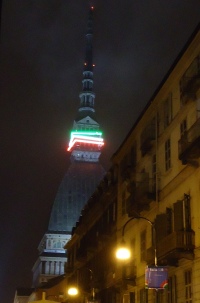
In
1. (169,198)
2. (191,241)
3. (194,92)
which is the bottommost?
(191,241)

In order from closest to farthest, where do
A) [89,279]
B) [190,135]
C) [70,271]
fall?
[190,135]
[89,279]
[70,271]

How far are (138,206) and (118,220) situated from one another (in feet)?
33.0

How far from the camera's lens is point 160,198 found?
39.4 metres

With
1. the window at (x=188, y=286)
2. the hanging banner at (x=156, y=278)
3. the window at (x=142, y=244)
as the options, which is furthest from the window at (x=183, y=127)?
the hanging banner at (x=156, y=278)

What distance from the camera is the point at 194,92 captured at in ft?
111

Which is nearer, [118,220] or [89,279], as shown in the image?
[118,220]

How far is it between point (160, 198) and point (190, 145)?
342 inches

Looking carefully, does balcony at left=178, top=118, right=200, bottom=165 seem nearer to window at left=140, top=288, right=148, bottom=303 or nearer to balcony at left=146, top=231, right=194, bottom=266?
balcony at left=146, top=231, right=194, bottom=266

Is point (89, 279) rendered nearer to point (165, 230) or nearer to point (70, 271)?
point (70, 271)

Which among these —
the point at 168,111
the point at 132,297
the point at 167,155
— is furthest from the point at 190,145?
the point at 132,297

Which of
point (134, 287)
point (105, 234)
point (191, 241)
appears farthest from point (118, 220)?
point (191, 241)

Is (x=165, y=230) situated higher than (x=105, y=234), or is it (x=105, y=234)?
(x=105, y=234)

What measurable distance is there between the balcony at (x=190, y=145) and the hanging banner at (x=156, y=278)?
286 inches

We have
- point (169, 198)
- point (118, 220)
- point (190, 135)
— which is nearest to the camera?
point (190, 135)
